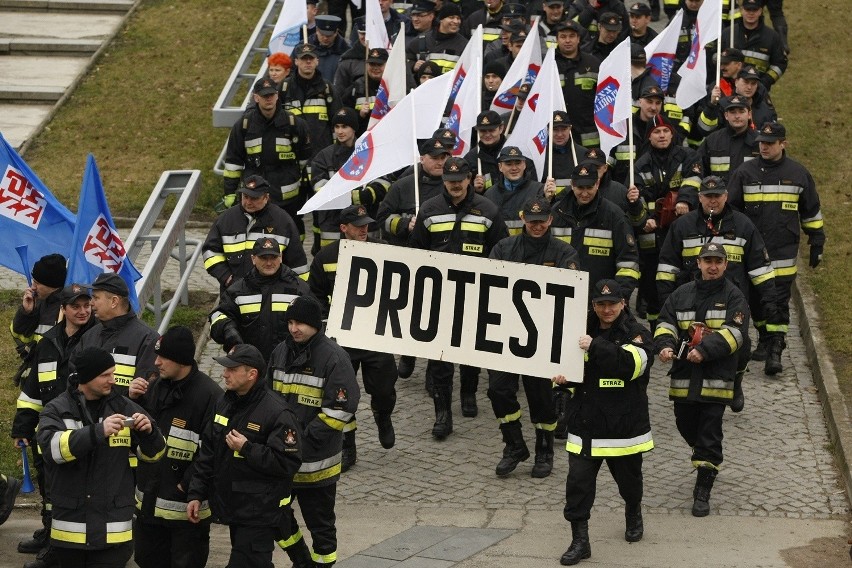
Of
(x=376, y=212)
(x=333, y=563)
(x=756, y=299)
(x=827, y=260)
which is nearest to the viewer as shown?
(x=333, y=563)

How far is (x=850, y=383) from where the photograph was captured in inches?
553

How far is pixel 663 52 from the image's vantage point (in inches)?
640

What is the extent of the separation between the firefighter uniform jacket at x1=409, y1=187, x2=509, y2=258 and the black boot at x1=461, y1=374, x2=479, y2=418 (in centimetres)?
120

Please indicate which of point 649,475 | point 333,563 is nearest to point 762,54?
point 649,475

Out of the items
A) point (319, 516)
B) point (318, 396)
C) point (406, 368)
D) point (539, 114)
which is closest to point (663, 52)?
point (539, 114)

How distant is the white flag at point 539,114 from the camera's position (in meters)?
Result: 14.4

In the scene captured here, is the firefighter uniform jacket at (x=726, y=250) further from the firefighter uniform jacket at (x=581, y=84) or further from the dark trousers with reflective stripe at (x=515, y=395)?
the firefighter uniform jacket at (x=581, y=84)

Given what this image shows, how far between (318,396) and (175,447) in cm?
103

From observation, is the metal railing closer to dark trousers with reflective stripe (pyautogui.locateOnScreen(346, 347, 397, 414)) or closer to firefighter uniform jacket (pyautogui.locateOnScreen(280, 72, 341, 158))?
firefighter uniform jacket (pyautogui.locateOnScreen(280, 72, 341, 158))

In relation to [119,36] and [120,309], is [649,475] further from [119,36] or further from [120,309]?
[119,36]

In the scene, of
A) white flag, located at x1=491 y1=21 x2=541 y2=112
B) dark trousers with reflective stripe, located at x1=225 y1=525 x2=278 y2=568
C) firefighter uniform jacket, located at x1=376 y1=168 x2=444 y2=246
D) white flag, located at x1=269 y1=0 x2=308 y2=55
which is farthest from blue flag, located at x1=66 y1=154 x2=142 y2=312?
white flag, located at x1=269 y1=0 x2=308 y2=55

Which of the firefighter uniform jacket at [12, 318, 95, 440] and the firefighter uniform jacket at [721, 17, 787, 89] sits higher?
the firefighter uniform jacket at [12, 318, 95, 440]

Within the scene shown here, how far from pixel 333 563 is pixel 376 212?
5.38 metres

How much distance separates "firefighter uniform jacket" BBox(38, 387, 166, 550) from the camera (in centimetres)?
964
